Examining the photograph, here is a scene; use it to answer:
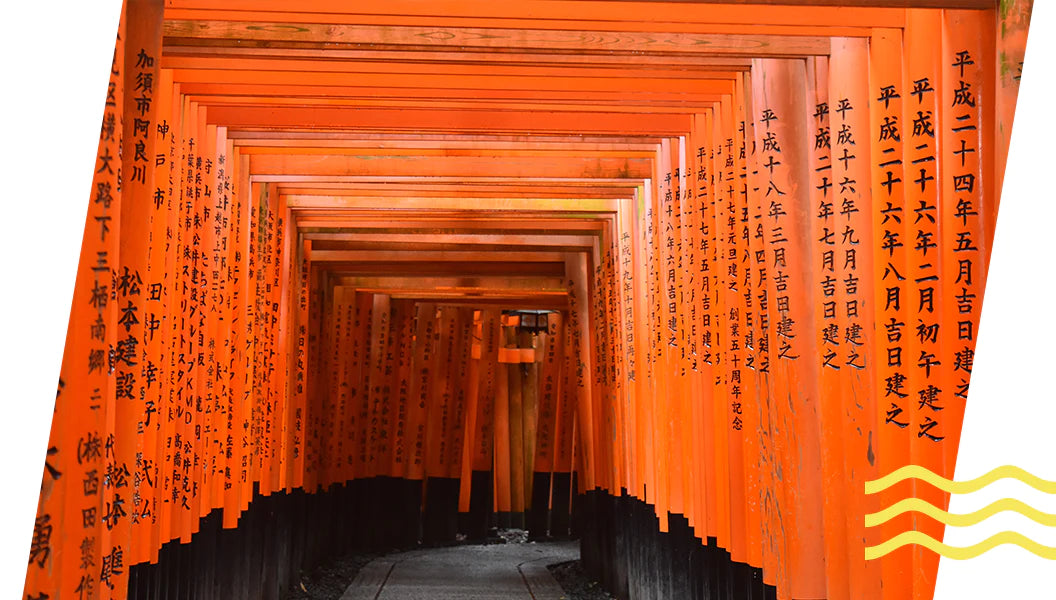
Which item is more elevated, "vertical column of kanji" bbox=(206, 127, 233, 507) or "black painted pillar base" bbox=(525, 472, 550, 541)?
"vertical column of kanji" bbox=(206, 127, 233, 507)

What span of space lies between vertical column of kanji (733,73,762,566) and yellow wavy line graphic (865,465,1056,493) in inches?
49.0

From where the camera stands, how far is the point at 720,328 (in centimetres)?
582

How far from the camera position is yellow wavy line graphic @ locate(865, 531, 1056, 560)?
11.4ft

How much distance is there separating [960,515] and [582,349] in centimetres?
Result: 750

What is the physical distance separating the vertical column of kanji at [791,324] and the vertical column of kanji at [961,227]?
0.88 m

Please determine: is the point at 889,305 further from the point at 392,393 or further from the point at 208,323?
the point at 392,393

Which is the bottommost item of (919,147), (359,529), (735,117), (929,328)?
(359,529)

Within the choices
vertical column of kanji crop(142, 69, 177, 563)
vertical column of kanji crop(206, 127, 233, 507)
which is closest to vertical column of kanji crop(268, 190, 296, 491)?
vertical column of kanji crop(206, 127, 233, 507)

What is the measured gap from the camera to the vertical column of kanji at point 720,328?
224 inches

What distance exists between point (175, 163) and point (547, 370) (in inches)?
370

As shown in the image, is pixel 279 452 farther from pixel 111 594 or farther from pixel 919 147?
pixel 919 147

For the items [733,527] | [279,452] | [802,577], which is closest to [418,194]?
[279,452]

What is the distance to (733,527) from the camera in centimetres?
568

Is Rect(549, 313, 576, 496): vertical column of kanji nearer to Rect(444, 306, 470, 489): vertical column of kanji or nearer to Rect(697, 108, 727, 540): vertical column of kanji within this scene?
Rect(444, 306, 470, 489): vertical column of kanji
